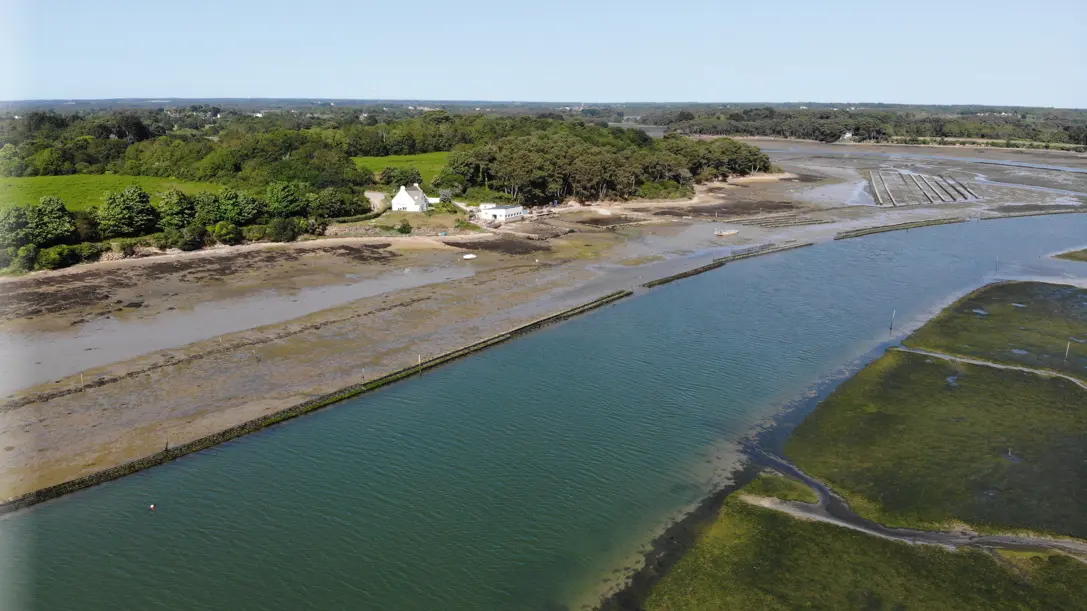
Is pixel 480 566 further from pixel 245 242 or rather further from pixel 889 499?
pixel 245 242

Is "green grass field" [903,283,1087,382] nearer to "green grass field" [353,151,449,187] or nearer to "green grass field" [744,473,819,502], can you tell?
"green grass field" [744,473,819,502]

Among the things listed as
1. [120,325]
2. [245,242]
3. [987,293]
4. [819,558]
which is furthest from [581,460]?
[245,242]

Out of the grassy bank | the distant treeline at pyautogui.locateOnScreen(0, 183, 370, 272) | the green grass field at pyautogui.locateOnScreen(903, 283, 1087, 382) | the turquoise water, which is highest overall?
the distant treeline at pyautogui.locateOnScreen(0, 183, 370, 272)

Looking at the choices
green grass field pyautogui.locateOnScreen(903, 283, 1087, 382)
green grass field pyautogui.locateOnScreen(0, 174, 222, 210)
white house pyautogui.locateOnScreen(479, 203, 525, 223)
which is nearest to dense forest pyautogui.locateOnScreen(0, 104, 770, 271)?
green grass field pyautogui.locateOnScreen(0, 174, 222, 210)

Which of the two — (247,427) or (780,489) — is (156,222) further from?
(780,489)

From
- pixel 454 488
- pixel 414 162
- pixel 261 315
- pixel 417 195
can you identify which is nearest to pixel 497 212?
pixel 417 195

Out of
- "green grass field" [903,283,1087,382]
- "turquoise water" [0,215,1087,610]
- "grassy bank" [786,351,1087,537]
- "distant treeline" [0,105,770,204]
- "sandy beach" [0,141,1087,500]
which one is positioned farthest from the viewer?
"distant treeline" [0,105,770,204]
